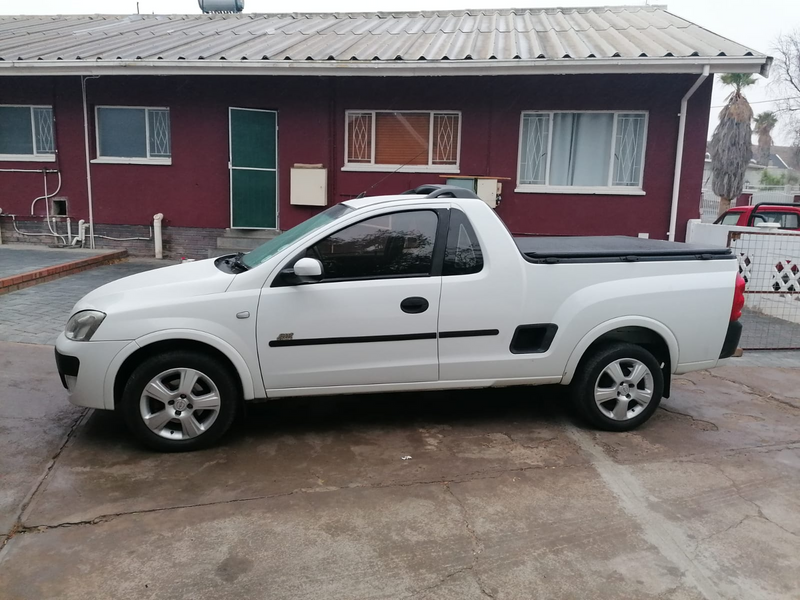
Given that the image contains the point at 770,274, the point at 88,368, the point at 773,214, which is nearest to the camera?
the point at 88,368

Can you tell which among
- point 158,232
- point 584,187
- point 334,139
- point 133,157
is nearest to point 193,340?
point 334,139

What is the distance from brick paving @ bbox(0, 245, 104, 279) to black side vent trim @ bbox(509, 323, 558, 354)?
7.41 m

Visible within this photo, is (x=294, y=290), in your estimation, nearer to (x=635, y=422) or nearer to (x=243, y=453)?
→ (x=243, y=453)

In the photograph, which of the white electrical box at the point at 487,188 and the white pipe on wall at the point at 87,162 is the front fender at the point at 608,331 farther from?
the white pipe on wall at the point at 87,162

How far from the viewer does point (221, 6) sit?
17016mm

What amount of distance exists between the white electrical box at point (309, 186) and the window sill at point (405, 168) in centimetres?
49

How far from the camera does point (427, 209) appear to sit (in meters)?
4.40

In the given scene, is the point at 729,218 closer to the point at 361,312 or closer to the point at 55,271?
the point at 361,312

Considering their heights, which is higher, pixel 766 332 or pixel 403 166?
pixel 403 166

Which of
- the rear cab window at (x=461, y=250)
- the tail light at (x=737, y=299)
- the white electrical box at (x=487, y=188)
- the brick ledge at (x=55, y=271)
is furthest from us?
the white electrical box at (x=487, y=188)

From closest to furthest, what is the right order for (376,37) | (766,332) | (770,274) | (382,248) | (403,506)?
(403,506), (382,248), (766,332), (770,274), (376,37)

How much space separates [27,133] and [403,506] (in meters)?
12.0

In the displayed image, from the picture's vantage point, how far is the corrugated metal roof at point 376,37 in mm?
10055

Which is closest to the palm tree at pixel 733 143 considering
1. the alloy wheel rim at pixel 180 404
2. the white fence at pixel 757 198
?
the white fence at pixel 757 198
